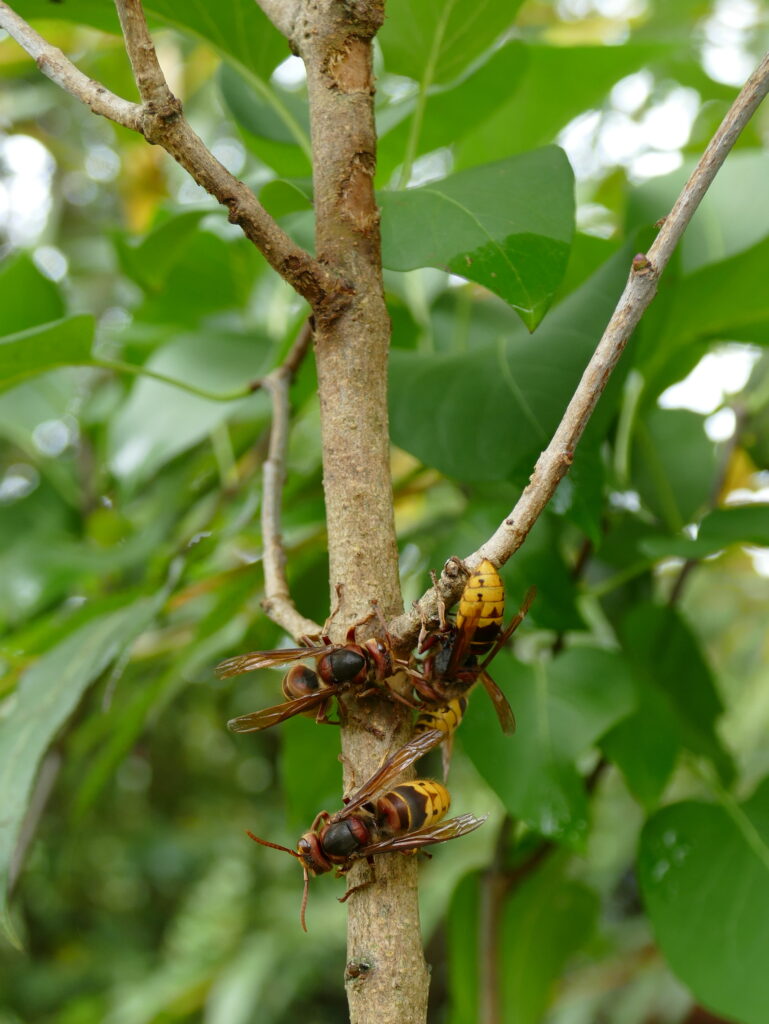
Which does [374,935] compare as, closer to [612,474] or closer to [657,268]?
[657,268]

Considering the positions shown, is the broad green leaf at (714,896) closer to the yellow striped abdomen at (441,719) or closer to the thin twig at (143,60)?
the yellow striped abdomen at (441,719)

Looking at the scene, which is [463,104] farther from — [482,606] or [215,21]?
[482,606]

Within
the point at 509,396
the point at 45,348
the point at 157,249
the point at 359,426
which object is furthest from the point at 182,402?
the point at 359,426

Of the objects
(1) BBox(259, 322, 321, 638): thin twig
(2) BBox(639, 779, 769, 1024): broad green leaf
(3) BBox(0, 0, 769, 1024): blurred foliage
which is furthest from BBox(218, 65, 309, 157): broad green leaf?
(2) BBox(639, 779, 769, 1024): broad green leaf

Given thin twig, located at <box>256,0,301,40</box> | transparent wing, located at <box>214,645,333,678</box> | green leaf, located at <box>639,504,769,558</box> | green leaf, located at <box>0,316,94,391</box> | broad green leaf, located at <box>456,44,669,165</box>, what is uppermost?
broad green leaf, located at <box>456,44,669,165</box>

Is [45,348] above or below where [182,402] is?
below

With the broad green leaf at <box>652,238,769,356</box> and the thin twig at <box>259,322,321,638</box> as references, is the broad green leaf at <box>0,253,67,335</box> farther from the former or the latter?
the broad green leaf at <box>652,238,769,356</box>
